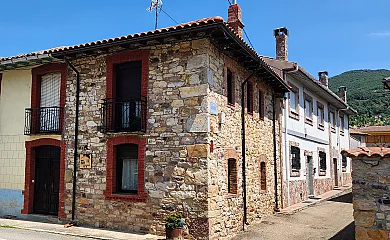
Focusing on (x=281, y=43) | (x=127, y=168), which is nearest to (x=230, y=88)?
(x=127, y=168)

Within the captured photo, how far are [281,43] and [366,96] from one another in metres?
54.8

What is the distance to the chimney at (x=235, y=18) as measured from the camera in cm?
1271

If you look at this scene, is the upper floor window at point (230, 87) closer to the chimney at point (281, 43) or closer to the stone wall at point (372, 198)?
the stone wall at point (372, 198)

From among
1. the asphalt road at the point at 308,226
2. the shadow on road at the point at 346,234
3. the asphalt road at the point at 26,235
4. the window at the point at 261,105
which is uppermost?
the window at the point at 261,105

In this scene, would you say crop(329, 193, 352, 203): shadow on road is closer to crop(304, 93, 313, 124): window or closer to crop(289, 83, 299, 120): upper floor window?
crop(304, 93, 313, 124): window

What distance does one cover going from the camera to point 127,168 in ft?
34.0

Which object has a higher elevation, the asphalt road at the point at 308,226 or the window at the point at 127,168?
the window at the point at 127,168

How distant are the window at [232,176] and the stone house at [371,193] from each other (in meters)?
4.46

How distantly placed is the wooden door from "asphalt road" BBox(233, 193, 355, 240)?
6.00 meters

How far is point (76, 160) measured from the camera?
35.5 ft

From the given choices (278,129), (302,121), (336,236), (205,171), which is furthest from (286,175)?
(205,171)

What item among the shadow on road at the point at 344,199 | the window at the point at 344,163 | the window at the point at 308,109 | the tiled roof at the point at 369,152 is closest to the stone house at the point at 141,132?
the tiled roof at the point at 369,152

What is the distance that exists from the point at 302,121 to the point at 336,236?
8.41 metres

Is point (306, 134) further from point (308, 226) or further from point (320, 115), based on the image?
point (308, 226)
